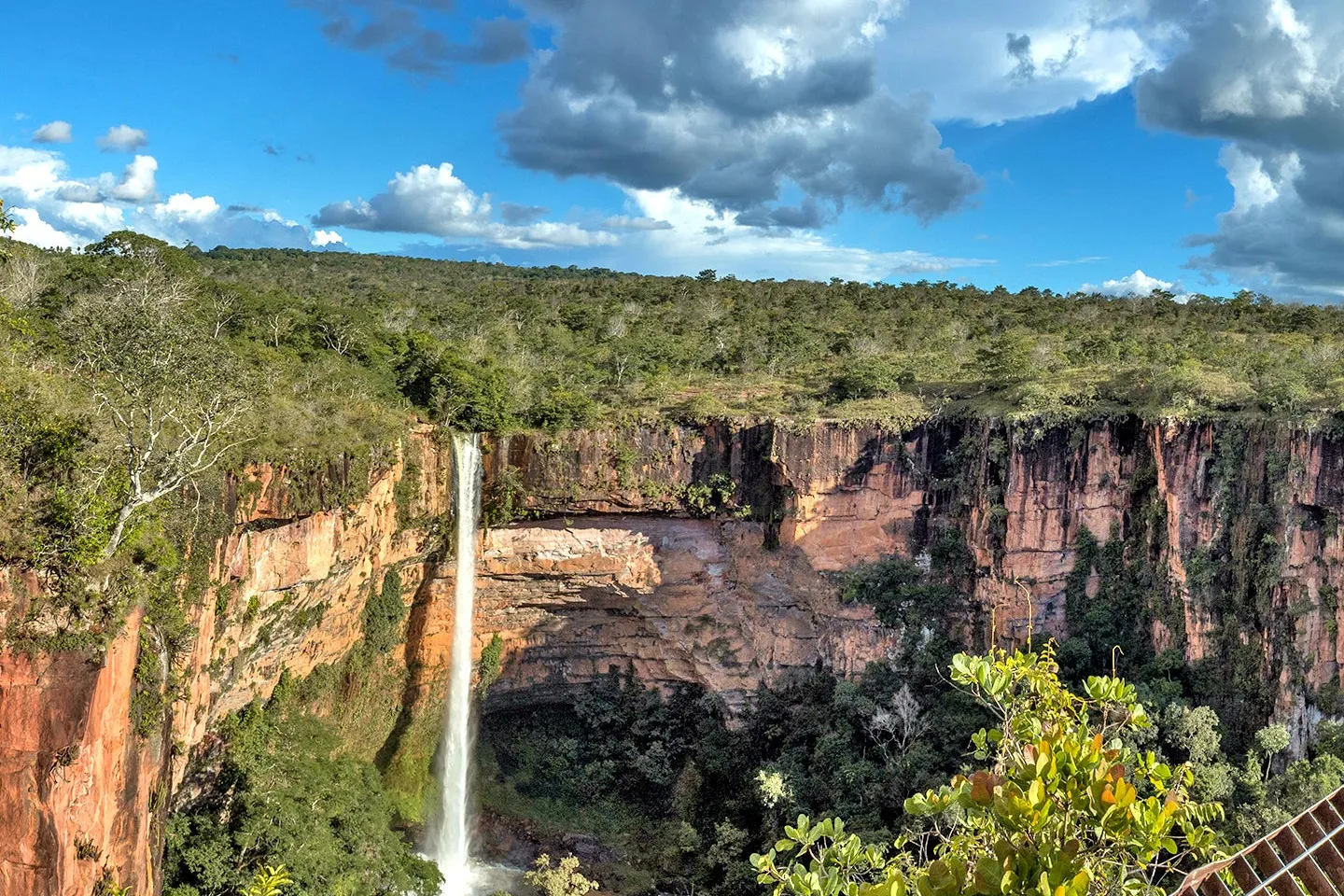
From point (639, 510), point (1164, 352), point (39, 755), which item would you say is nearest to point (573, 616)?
point (639, 510)

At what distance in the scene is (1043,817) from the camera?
11.2ft

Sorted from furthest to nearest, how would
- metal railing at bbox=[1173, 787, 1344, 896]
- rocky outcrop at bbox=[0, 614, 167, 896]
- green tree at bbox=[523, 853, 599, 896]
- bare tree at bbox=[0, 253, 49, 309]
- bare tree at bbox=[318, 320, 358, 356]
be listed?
1. bare tree at bbox=[318, 320, 358, 356]
2. green tree at bbox=[523, 853, 599, 896]
3. bare tree at bbox=[0, 253, 49, 309]
4. rocky outcrop at bbox=[0, 614, 167, 896]
5. metal railing at bbox=[1173, 787, 1344, 896]

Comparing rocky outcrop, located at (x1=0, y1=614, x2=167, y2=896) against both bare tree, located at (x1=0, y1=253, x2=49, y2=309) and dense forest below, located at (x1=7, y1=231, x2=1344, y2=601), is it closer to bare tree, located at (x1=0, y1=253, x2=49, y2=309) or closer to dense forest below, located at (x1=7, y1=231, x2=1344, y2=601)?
dense forest below, located at (x1=7, y1=231, x2=1344, y2=601)

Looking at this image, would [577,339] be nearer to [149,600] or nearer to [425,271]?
[149,600]

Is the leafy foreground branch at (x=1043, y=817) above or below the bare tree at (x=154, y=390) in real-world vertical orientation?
below

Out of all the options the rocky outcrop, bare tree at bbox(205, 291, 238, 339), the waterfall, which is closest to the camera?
the rocky outcrop

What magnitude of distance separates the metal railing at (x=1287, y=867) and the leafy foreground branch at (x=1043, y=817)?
120mm

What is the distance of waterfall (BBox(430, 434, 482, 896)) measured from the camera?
21.5 metres

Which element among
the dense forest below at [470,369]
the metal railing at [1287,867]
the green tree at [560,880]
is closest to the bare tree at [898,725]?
the dense forest below at [470,369]

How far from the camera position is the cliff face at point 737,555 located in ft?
54.1

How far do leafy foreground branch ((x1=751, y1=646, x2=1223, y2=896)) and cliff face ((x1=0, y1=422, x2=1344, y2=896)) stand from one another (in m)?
11.4

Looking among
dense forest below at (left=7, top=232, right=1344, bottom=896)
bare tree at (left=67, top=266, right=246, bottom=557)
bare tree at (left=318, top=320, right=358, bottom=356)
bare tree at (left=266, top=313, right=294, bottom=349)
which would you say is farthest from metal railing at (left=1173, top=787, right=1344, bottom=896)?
bare tree at (left=266, top=313, right=294, bottom=349)

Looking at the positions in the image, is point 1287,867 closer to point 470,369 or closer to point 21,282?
point 470,369

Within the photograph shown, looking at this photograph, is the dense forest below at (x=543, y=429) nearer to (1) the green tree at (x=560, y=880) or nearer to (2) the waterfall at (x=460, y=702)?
(2) the waterfall at (x=460, y=702)
